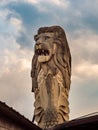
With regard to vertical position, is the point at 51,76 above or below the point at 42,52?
below

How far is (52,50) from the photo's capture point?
3047 centimetres

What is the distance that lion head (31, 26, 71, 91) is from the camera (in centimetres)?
3031

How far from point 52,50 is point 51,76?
211 centimetres

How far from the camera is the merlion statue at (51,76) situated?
94.4 feet

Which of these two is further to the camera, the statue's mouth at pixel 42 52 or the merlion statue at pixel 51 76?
the statue's mouth at pixel 42 52

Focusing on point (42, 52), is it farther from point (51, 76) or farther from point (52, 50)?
point (51, 76)

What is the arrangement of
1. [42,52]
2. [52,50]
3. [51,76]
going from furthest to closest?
[42,52] < [52,50] < [51,76]

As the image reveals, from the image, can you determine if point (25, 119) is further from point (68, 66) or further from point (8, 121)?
point (68, 66)

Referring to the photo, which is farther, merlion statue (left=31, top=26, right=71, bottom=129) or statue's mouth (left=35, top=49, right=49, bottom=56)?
statue's mouth (left=35, top=49, right=49, bottom=56)

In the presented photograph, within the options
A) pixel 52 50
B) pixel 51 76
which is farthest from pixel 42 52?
pixel 51 76

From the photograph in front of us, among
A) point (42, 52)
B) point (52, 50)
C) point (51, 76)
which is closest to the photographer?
point (51, 76)

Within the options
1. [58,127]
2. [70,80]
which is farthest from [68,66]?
[58,127]

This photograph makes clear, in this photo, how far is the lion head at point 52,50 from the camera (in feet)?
99.5

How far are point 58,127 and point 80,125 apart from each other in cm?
76
